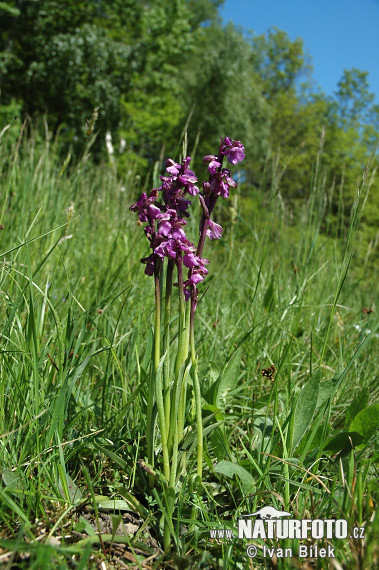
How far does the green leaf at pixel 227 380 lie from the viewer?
131 centimetres

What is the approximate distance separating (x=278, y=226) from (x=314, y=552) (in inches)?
95.5

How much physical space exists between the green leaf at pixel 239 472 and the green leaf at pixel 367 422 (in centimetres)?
33

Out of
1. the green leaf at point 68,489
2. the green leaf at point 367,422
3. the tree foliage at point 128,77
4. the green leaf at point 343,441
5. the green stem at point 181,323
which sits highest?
the tree foliage at point 128,77

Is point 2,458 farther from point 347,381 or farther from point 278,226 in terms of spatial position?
point 278,226

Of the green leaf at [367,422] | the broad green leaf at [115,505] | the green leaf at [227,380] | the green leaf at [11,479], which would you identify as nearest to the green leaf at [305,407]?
the green leaf at [367,422]

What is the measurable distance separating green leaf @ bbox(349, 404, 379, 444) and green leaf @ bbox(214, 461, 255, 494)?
1.09 ft

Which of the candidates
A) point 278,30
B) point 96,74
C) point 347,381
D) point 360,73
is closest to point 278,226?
point 347,381

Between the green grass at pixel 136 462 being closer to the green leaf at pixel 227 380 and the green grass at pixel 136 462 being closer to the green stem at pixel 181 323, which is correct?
the green leaf at pixel 227 380

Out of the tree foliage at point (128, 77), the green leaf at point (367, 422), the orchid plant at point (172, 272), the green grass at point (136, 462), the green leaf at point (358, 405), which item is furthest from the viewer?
the tree foliage at point (128, 77)

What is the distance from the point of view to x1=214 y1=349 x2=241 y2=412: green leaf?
1310mm

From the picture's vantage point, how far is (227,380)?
1.33m

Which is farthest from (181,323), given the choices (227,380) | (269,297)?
(269,297)

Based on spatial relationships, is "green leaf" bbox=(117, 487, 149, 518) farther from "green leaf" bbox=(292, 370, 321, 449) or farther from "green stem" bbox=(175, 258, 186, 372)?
"green leaf" bbox=(292, 370, 321, 449)

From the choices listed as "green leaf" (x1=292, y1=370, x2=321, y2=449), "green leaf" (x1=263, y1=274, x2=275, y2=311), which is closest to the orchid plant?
"green leaf" (x1=292, y1=370, x2=321, y2=449)
